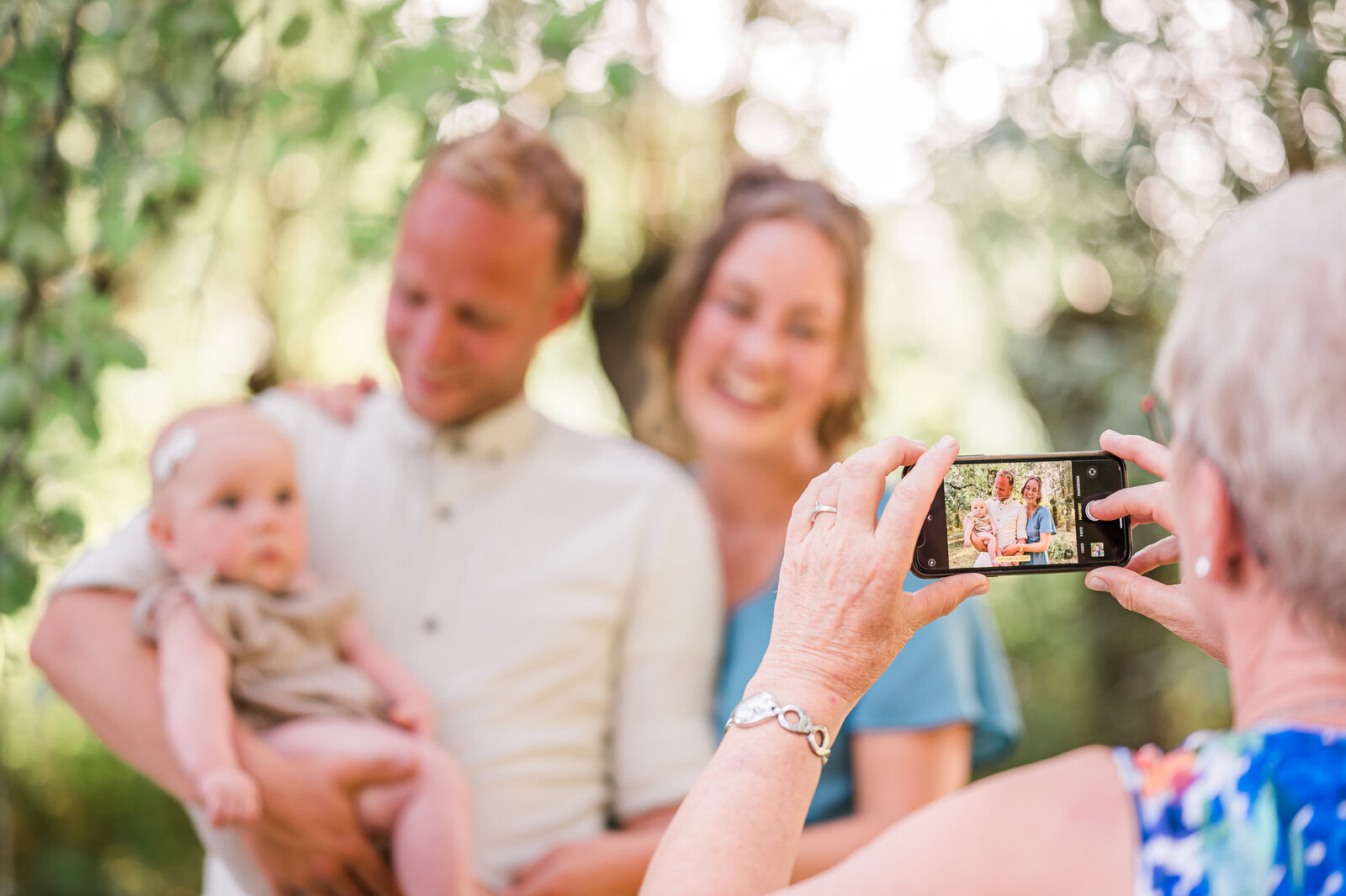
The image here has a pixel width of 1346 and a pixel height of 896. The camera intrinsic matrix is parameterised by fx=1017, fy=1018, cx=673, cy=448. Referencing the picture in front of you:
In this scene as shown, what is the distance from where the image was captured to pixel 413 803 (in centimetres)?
168

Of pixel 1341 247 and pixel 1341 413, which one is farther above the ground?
pixel 1341 247

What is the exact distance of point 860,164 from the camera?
423cm

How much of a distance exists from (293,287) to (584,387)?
1.50m

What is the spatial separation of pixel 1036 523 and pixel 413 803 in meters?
1.10

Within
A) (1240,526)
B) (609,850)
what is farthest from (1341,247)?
(609,850)

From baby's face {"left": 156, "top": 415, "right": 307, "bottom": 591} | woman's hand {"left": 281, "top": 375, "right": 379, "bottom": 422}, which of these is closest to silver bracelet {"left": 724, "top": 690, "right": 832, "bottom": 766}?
baby's face {"left": 156, "top": 415, "right": 307, "bottom": 591}

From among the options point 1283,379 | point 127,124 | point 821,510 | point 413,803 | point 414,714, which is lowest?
point 413,803

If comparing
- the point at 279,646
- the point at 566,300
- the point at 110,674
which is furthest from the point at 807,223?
the point at 110,674

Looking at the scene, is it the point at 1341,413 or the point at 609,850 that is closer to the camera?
the point at 1341,413

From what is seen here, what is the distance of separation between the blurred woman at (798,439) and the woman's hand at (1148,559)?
0.70 meters

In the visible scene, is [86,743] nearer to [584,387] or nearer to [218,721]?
[584,387]

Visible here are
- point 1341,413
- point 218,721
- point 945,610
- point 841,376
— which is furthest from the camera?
point 841,376

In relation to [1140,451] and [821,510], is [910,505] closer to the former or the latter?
[821,510]

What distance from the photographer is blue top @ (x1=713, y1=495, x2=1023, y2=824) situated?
6.16 feet
